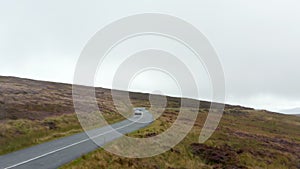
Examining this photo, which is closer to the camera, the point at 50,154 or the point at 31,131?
A: the point at 50,154

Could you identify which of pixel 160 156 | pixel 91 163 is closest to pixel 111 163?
pixel 91 163

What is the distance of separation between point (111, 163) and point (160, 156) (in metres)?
5.77

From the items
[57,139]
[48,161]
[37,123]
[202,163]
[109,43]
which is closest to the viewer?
[48,161]

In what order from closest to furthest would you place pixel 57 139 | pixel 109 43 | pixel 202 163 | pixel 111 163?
1. pixel 111 163
2. pixel 109 43
3. pixel 202 163
4. pixel 57 139

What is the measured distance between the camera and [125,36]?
3020 centimetres

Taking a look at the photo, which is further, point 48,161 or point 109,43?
point 109,43

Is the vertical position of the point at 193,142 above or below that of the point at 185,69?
below

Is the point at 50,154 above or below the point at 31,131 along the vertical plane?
below

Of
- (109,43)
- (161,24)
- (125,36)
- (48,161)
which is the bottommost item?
(48,161)

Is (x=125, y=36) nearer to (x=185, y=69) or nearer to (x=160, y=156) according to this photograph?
(x=185, y=69)

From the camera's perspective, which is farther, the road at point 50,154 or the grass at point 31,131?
the grass at point 31,131

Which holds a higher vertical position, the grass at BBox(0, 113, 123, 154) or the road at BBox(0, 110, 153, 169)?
the grass at BBox(0, 113, 123, 154)

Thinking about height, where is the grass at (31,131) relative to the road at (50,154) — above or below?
above

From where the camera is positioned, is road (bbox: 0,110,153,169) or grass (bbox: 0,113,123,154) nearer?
road (bbox: 0,110,153,169)
